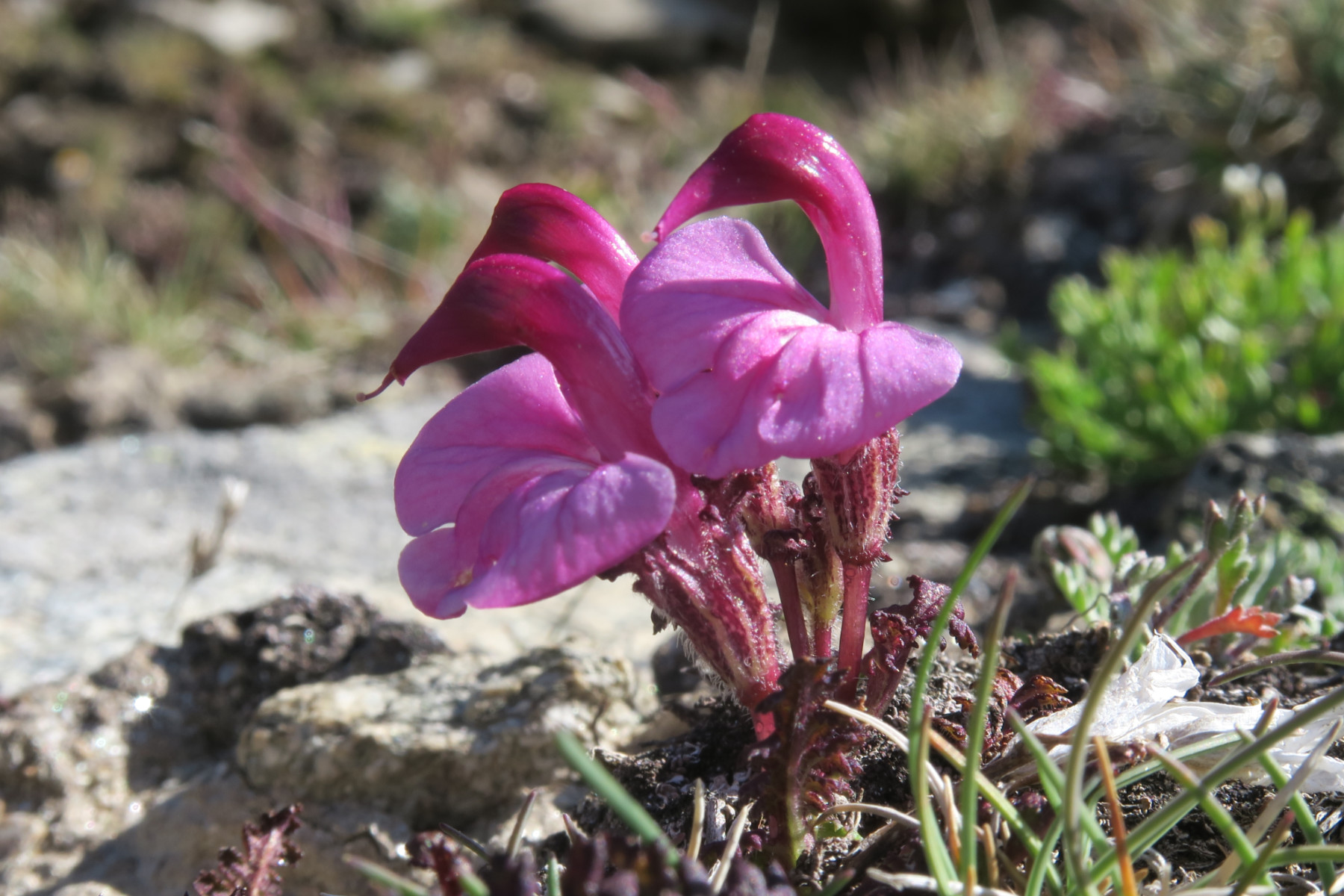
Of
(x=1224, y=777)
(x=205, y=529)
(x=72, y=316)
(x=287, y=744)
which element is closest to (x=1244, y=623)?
(x=1224, y=777)

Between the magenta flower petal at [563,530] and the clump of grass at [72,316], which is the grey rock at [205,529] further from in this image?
the clump of grass at [72,316]

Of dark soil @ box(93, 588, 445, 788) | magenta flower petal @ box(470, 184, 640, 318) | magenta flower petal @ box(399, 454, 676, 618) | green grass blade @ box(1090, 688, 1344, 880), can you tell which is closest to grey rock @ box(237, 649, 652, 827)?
dark soil @ box(93, 588, 445, 788)

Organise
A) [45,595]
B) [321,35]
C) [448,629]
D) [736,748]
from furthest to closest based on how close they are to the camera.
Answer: [321,35] < [45,595] < [448,629] < [736,748]

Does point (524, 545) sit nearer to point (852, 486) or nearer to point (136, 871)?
point (852, 486)

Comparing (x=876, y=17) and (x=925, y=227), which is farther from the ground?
(x=876, y=17)

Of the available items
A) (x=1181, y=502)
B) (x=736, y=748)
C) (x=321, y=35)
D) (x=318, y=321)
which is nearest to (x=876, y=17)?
(x=321, y=35)

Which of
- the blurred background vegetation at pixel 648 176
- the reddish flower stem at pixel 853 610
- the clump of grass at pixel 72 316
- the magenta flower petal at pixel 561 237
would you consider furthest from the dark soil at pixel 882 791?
the clump of grass at pixel 72 316

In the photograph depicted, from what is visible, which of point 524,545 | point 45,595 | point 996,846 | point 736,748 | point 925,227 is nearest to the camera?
point 524,545

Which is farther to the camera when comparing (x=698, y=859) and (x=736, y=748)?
(x=736, y=748)
